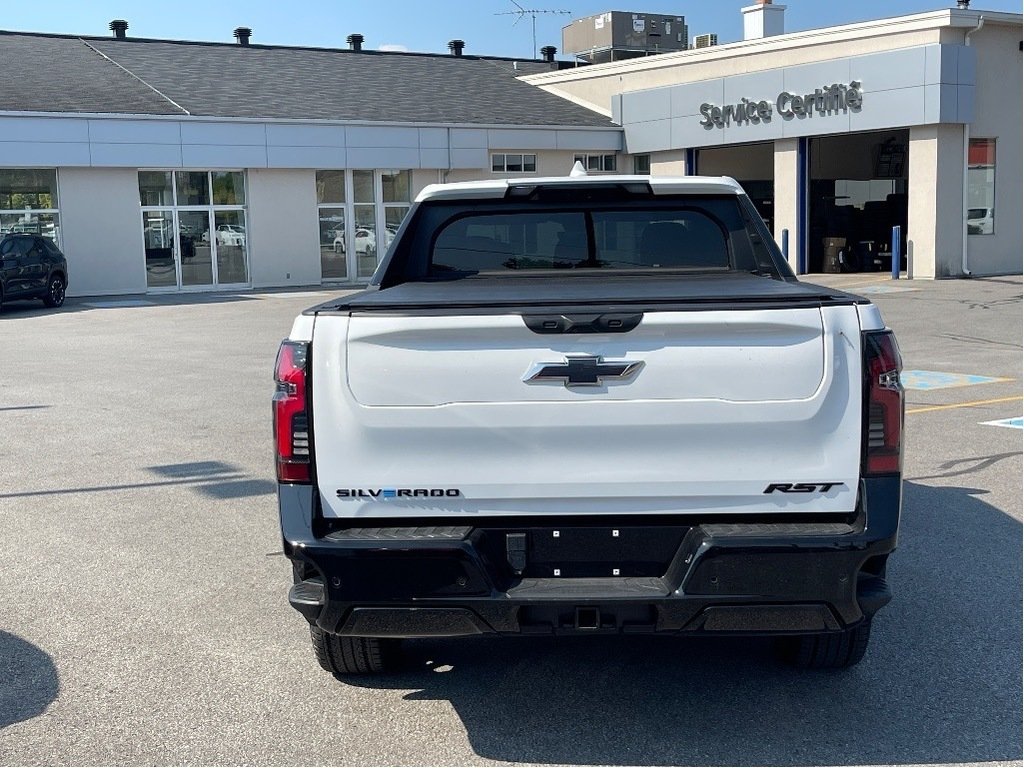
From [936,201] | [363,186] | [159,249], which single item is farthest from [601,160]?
[159,249]

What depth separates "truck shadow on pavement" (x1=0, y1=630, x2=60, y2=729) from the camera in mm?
4547

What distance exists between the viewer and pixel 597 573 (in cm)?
396

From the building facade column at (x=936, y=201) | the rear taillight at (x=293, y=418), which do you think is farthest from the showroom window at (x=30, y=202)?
the rear taillight at (x=293, y=418)

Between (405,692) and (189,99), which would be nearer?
(405,692)

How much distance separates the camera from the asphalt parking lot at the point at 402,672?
4.17m

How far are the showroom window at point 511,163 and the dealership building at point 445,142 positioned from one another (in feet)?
0.26

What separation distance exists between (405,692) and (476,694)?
10.9 inches

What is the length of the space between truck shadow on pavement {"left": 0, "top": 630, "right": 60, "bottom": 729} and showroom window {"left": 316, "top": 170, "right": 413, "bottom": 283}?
2972 centimetres

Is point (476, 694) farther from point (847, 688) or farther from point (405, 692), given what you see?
point (847, 688)

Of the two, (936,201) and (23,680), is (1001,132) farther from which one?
(23,680)

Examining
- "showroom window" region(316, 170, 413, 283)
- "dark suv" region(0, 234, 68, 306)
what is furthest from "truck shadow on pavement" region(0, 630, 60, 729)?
"showroom window" region(316, 170, 413, 283)

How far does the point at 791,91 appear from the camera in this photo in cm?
3133

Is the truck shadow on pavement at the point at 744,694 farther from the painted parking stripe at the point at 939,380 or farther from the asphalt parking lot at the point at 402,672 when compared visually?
the painted parking stripe at the point at 939,380

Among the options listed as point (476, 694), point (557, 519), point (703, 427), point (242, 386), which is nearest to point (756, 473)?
point (703, 427)
